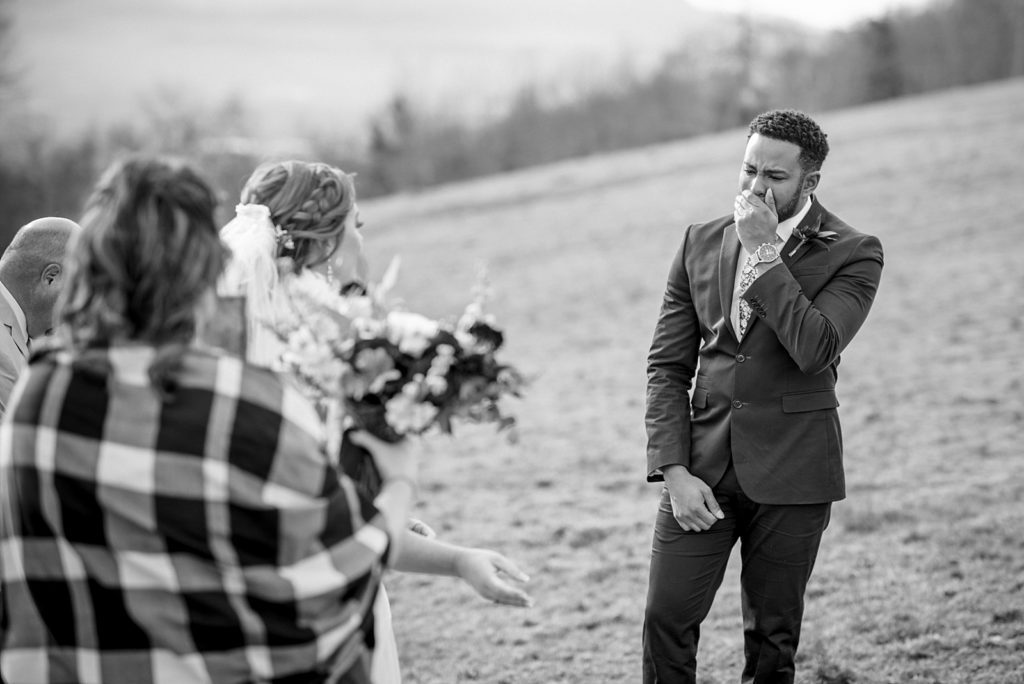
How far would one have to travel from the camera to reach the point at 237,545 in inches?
92.6

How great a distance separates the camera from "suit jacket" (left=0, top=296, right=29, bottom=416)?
389 cm

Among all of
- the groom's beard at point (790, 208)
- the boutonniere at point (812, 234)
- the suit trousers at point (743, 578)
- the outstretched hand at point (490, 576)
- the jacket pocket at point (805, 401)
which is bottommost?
the suit trousers at point (743, 578)

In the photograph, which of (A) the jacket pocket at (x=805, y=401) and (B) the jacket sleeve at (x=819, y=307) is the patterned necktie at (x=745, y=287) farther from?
(A) the jacket pocket at (x=805, y=401)

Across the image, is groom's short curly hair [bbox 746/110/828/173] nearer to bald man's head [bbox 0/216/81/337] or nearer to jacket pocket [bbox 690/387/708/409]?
jacket pocket [bbox 690/387/708/409]

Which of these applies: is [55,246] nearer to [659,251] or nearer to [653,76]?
[659,251]

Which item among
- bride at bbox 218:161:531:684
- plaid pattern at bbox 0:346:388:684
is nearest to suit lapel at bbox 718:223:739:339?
bride at bbox 218:161:531:684

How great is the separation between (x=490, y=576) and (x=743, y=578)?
4.99ft

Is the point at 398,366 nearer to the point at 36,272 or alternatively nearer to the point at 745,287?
the point at 745,287

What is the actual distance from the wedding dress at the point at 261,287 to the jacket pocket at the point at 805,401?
1763mm

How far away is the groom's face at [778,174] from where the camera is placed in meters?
3.88

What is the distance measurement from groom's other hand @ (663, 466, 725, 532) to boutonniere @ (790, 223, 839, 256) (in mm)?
1004

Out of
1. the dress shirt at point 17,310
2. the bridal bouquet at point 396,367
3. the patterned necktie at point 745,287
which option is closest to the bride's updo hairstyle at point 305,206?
the bridal bouquet at point 396,367

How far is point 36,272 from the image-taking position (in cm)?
420

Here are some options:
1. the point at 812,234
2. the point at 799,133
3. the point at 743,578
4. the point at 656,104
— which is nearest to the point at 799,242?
the point at 812,234
